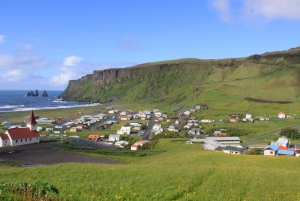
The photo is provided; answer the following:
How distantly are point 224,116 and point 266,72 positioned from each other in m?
87.0

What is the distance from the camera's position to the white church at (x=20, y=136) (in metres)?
53.0

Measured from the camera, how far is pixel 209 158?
29844mm

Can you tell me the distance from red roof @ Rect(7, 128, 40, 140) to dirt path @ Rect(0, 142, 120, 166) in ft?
7.40

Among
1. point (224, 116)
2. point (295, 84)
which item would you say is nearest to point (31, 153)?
point (224, 116)

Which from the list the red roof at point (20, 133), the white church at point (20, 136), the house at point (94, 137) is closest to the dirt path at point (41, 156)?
the white church at point (20, 136)

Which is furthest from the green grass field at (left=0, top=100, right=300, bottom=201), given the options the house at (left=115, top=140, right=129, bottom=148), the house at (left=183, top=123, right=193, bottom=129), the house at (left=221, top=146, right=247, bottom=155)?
the house at (left=183, top=123, right=193, bottom=129)

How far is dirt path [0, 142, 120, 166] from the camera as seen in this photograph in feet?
137

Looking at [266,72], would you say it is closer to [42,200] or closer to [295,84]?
[295,84]

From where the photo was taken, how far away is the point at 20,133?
55.3 metres

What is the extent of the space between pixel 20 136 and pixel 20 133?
2.64 feet

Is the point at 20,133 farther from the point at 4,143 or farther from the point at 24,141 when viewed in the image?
the point at 4,143

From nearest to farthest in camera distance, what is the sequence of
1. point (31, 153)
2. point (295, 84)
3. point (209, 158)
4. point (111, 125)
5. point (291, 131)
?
point (209, 158), point (31, 153), point (291, 131), point (111, 125), point (295, 84)

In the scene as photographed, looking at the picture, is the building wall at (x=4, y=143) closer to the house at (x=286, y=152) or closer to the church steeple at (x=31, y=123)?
the church steeple at (x=31, y=123)

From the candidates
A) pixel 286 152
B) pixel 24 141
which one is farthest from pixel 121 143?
pixel 286 152
